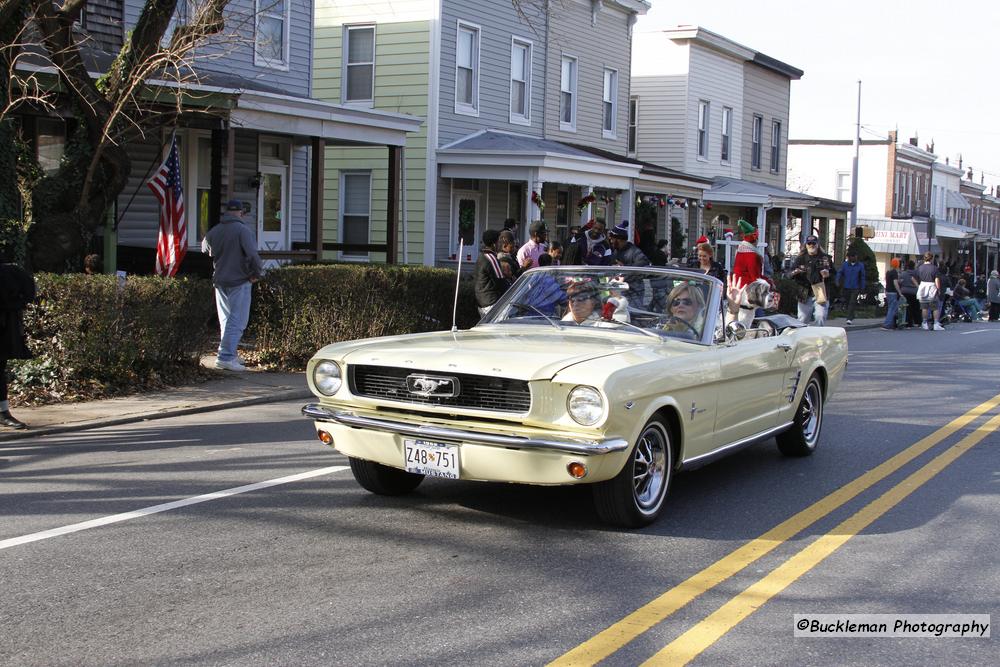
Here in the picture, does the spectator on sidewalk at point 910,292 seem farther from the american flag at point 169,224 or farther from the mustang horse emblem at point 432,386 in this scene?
the mustang horse emblem at point 432,386

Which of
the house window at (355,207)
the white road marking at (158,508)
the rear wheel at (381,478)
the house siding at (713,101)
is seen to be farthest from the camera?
the house siding at (713,101)

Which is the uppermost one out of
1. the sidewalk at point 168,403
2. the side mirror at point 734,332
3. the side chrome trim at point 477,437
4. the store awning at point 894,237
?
the store awning at point 894,237

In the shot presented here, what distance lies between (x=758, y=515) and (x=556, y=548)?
5.10ft

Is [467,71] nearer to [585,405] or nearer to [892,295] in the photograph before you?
[892,295]

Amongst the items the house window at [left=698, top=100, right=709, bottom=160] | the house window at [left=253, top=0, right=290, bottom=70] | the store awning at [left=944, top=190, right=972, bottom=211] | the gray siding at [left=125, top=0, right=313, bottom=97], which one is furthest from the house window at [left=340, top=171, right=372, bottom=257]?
the store awning at [left=944, top=190, right=972, bottom=211]

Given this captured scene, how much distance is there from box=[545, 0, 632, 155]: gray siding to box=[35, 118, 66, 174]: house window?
522 inches

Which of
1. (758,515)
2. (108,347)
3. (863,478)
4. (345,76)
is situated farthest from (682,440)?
(345,76)

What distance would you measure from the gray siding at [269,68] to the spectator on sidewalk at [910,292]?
48.6ft

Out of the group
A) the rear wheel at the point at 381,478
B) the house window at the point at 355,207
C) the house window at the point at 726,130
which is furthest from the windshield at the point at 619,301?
the house window at the point at 726,130

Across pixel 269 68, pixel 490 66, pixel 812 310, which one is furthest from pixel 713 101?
pixel 269 68

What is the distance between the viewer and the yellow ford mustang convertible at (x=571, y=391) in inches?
227

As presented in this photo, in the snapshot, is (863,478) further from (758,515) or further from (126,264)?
(126,264)

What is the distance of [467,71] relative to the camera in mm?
25562

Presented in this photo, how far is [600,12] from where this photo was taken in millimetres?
29938
